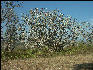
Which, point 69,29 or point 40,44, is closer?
point 40,44

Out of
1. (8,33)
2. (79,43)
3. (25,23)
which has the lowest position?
(79,43)

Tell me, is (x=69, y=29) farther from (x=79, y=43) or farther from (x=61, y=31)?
(x=79, y=43)

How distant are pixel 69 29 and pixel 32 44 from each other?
8040mm

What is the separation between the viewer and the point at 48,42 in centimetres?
3188

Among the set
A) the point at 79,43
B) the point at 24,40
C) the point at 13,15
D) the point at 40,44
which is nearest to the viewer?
the point at 13,15

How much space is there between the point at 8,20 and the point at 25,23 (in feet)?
12.9

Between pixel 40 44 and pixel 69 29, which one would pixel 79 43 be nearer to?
pixel 69 29

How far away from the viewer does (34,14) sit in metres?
31.6

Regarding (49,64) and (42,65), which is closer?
(42,65)

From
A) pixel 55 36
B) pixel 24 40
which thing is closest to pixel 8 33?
pixel 24 40

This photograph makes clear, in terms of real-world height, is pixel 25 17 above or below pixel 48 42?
above

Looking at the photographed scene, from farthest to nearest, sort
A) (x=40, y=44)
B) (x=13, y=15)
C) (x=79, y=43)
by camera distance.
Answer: (x=79, y=43)
(x=40, y=44)
(x=13, y=15)

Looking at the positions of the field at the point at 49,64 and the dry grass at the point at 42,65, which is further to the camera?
the dry grass at the point at 42,65

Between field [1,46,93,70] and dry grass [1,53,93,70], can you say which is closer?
field [1,46,93,70]
